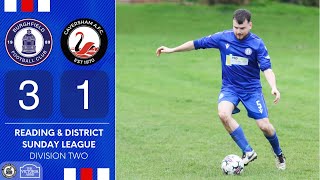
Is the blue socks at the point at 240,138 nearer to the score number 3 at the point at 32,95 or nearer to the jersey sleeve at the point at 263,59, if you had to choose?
the jersey sleeve at the point at 263,59

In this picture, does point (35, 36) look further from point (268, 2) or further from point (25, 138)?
point (268, 2)

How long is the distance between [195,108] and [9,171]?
38.2ft

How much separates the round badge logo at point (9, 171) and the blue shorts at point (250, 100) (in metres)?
5.28

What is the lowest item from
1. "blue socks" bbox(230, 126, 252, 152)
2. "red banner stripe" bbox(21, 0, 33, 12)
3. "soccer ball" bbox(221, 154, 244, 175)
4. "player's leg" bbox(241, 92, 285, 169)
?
"soccer ball" bbox(221, 154, 244, 175)

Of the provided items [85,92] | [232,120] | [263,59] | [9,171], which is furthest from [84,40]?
[232,120]

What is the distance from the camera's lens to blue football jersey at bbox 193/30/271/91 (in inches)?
440

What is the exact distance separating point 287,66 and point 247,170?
14458mm

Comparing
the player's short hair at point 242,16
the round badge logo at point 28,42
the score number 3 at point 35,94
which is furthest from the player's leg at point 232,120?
the round badge logo at point 28,42

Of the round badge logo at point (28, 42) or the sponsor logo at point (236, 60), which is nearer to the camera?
the round badge logo at point (28, 42)

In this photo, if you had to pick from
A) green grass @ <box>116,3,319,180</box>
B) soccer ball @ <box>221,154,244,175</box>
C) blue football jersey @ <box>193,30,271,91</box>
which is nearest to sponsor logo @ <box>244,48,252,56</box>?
blue football jersey @ <box>193,30,271,91</box>

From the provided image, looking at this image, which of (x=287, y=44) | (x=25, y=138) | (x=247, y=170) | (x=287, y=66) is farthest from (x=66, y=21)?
(x=287, y=44)

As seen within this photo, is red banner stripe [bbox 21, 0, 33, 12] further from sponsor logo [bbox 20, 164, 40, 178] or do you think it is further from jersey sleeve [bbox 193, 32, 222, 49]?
jersey sleeve [bbox 193, 32, 222, 49]

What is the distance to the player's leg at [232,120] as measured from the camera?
36.6 ft

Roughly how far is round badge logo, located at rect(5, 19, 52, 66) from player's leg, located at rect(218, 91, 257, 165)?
5.25 meters
